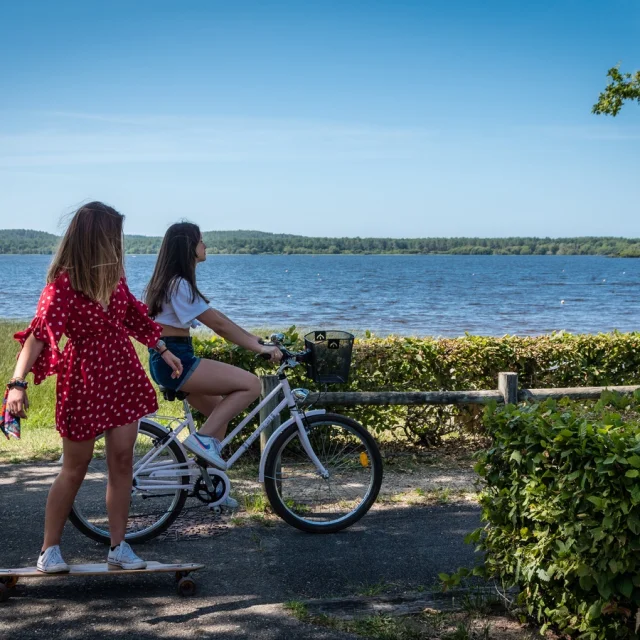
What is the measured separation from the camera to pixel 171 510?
542 cm

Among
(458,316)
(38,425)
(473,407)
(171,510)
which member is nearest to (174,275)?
(171,510)

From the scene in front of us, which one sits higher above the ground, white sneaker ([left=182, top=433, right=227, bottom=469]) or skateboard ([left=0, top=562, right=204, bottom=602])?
white sneaker ([left=182, top=433, right=227, bottom=469])

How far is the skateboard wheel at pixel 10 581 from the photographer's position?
434 cm

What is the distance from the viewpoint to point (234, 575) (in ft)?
15.6

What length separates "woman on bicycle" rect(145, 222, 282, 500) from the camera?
5.26 meters

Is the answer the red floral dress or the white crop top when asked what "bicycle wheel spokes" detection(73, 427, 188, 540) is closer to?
the white crop top

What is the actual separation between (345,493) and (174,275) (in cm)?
216

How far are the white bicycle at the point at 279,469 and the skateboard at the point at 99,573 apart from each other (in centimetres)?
81

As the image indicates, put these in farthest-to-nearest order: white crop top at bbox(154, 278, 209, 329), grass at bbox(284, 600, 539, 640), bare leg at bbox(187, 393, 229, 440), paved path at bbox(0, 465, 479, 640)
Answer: bare leg at bbox(187, 393, 229, 440), white crop top at bbox(154, 278, 209, 329), paved path at bbox(0, 465, 479, 640), grass at bbox(284, 600, 539, 640)

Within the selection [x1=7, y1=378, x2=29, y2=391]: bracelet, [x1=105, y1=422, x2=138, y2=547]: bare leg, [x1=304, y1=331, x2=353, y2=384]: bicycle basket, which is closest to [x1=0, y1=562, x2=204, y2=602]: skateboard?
[x1=105, y1=422, x2=138, y2=547]: bare leg

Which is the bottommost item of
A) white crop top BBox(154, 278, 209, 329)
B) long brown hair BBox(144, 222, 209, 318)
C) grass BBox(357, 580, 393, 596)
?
grass BBox(357, 580, 393, 596)

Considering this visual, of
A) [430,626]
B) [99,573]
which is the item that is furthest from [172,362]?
[430,626]

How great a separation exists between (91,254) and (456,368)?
4.85 meters

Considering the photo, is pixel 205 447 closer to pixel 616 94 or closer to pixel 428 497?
pixel 428 497
